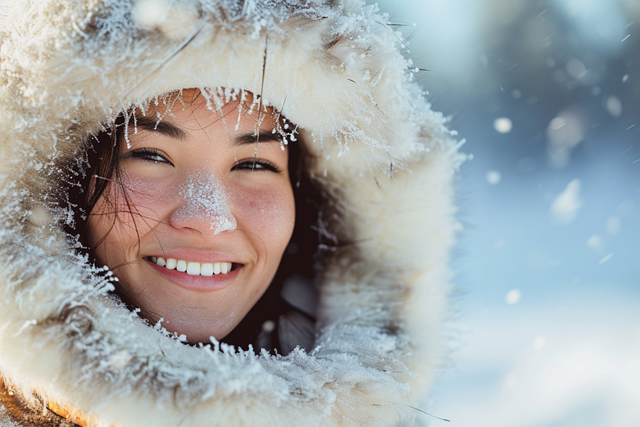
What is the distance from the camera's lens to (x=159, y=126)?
1005 mm

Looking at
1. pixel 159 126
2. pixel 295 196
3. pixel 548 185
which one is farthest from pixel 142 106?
pixel 548 185

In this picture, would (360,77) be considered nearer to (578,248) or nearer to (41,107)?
(41,107)

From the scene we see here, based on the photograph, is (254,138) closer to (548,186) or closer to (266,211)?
(266,211)

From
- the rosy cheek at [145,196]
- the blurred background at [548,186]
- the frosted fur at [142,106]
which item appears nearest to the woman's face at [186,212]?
the rosy cheek at [145,196]

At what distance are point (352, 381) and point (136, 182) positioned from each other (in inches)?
27.8

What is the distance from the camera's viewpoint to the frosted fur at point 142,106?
0.74m

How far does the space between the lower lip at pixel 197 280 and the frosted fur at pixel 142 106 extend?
0.76 ft

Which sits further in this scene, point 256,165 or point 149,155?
point 256,165

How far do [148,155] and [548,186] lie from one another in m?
6.06

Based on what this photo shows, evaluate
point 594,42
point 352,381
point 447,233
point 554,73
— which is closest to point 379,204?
point 447,233

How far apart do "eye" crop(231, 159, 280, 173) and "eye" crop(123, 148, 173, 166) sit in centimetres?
19

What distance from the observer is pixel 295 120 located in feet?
3.36

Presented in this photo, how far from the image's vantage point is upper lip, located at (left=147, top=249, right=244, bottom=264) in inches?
41.6

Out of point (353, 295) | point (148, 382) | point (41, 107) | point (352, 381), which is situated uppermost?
point (353, 295)
